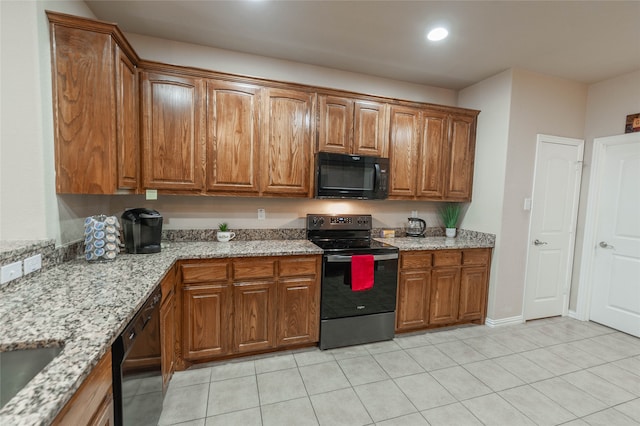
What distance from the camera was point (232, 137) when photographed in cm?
255

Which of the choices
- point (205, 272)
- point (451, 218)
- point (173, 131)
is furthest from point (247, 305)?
point (451, 218)

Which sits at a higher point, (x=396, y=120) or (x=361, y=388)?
(x=396, y=120)

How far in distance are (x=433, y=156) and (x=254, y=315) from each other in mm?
2538

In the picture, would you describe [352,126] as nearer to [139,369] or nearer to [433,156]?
[433,156]

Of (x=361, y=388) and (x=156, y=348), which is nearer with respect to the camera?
(x=156, y=348)

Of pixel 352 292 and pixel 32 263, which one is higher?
pixel 32 263

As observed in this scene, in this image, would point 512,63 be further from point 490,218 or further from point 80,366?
point 80,366

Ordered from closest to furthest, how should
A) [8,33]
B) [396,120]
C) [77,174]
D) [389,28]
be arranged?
[8,33] → [77,174] → [389,28] → [396,120]

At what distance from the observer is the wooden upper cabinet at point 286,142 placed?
2631mm

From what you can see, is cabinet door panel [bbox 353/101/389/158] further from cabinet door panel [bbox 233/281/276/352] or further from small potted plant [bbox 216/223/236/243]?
cabinet door panel [bbox 233/281/276/352]

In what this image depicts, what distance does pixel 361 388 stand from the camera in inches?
82.6

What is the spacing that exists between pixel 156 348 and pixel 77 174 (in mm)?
1217

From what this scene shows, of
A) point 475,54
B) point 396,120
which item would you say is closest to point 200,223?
point 396,120

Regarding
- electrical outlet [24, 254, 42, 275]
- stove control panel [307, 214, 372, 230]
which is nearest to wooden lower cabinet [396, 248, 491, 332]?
stove control panel [307, 214, 372, 230]
